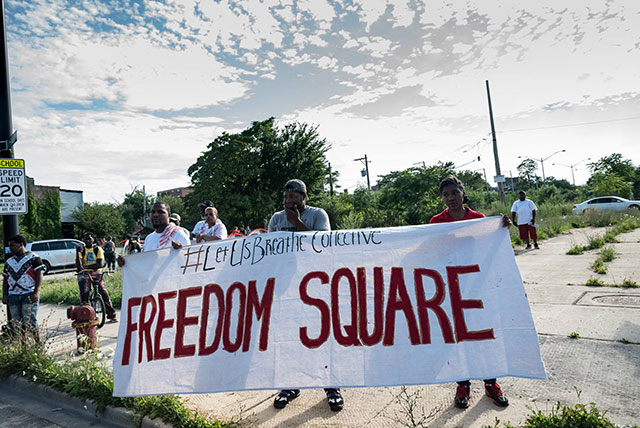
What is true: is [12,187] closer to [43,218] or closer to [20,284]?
[20,284]

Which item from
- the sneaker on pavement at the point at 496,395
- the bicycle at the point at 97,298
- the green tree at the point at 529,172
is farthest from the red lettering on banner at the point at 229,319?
the green tree at the point at 529,172

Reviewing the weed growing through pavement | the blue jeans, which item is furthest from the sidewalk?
the blue jeans

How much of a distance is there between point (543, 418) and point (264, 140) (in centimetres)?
Result: 2516

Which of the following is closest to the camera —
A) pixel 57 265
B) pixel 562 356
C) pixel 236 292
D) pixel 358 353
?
pixel 358 353

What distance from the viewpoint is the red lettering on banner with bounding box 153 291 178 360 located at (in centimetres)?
337

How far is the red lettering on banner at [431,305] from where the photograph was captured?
2.94m

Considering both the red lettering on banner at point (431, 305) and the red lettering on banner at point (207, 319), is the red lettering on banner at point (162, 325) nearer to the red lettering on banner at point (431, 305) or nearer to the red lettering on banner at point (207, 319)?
the red lettering on banner at point (207, 319)

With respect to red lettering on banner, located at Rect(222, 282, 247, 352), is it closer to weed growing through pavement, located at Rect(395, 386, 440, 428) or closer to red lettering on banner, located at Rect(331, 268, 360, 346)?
red lettering on banner, located at Rect(331, 268, 360, 346)

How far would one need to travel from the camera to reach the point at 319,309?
10.4ft

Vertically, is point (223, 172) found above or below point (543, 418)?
above

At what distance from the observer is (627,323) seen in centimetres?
480

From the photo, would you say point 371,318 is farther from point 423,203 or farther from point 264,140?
point 264,140

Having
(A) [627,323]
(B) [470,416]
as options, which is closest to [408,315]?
(B) [470,416]

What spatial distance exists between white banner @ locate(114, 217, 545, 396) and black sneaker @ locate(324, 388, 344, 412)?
549 millimetres
